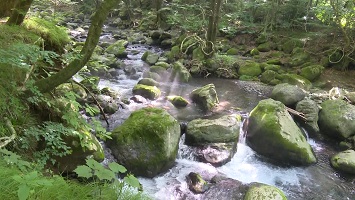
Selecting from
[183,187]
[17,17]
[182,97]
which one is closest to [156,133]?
[183,187]

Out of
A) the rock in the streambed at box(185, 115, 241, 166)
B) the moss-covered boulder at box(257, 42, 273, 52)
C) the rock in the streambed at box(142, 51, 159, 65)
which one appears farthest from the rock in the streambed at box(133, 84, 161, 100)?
the moss-covered boulder at box(257, 42, 273, 52)

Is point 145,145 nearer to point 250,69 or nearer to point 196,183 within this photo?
point 196,183

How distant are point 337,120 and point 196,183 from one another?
441 cm

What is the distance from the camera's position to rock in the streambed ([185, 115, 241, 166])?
6172mm

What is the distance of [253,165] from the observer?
6297mm

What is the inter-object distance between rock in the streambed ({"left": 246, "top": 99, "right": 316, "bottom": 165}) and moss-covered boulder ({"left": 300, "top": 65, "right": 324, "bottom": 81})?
15.9 feet

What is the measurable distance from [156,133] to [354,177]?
4191 mm

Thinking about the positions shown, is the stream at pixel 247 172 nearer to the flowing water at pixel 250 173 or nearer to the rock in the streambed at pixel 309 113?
the flowing water at pixel 250 173

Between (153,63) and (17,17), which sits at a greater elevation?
(17,17)

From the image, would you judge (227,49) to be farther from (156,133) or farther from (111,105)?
(156,133)

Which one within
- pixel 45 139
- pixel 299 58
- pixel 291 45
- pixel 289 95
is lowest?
pixel 289 95

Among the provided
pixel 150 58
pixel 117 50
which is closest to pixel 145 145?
pixel 150 58

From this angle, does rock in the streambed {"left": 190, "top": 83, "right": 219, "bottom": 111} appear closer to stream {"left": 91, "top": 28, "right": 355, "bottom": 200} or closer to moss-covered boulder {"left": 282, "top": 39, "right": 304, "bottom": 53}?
stream {"left": 91, "top": 28, "right": 355, "bottom": 200}

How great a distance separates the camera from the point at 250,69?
1180 cm
